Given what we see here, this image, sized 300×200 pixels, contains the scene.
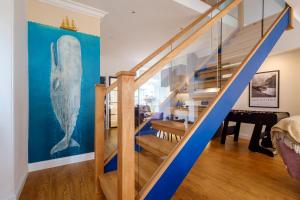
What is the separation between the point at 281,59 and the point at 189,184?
422cm

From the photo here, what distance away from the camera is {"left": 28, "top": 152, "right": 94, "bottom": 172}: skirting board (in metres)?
2.53

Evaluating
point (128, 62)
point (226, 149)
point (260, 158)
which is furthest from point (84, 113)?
point (128, 62)

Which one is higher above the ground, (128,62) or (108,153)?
(128,62)

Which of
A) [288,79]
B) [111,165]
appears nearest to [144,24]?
[111,165]

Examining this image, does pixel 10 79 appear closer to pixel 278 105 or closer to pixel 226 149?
pixel 226 149

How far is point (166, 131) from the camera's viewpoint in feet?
7.00

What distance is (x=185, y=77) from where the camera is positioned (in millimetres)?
2906

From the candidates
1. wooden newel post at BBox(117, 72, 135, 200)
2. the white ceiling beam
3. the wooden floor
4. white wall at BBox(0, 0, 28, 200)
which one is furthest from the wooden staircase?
the white ceiling beam

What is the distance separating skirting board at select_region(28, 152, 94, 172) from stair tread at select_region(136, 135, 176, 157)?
1.62 metres

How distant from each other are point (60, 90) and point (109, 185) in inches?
74.0

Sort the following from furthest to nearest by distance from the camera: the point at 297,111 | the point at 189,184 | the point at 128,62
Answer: the point at 128,62 < the point at 297,111 < the point at 189,184

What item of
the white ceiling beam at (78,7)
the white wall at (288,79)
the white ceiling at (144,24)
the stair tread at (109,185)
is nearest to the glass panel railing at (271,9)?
the white ceiling at (144,24)

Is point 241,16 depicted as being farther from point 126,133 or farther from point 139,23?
point 126,133

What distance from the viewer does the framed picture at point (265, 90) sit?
4.29 meters
